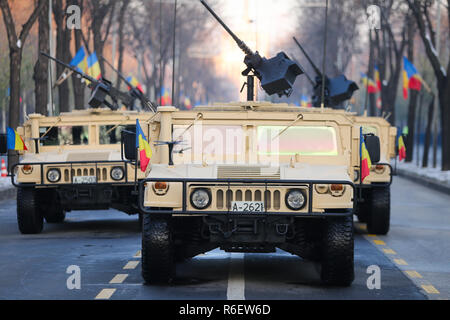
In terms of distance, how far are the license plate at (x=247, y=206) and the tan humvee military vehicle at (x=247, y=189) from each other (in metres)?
0.01

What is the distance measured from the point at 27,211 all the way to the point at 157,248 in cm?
670

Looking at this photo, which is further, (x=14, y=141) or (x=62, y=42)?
(x=62, y=42)

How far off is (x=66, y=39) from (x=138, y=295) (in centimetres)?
3139

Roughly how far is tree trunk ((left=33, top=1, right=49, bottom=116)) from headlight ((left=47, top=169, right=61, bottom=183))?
54.7ft

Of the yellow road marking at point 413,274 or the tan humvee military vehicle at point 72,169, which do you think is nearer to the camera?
the yellow road marking at point 413,274

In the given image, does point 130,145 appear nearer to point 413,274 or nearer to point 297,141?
point 297,141

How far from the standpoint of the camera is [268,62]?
13.8 m

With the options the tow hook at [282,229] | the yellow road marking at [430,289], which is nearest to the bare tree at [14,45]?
the tow hook at [282,229]

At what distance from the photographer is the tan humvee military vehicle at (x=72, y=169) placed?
17.3 metres

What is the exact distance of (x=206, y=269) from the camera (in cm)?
1270

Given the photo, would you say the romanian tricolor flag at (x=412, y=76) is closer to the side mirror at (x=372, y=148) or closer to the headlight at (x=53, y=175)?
the headlight at (x=53, y=175)

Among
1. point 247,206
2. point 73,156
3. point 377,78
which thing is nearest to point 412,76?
point 377,78

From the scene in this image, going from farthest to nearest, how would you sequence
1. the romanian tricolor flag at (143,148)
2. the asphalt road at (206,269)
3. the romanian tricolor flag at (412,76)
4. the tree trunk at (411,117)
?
the tree trunk at (411,117)
the romanian tricolor flag at (412,76)
the romanian tricolor flag at (143,148)
the asphalt road at (206,269)

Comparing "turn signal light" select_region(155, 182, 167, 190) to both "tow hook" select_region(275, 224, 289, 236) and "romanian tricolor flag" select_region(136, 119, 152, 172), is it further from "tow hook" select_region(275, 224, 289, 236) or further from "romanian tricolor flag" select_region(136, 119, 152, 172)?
"tow hook" select_region(275, 224, 289, 236)
